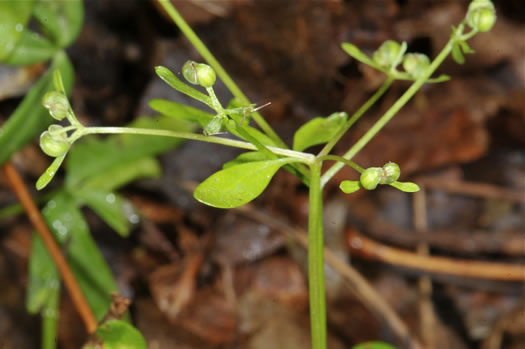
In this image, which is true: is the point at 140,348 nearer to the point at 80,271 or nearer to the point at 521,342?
the point at 80,271

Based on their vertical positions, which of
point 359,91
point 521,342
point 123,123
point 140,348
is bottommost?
point 140,348

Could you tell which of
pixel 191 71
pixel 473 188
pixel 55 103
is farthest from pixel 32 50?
pixel 473 188

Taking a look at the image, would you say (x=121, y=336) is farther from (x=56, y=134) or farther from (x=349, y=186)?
(x=349, y=186)

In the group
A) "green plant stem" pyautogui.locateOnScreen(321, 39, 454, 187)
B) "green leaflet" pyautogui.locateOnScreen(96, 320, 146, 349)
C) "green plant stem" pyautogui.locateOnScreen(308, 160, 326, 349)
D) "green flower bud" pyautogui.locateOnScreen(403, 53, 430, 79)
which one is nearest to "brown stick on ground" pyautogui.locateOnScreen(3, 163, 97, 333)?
"green leaflet" pyautogui.locateOnScreen(96, 320, 146, 349)

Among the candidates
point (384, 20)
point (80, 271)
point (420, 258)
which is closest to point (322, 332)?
point (80, 271)

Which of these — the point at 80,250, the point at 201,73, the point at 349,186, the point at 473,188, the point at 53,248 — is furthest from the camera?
the point at 473,188

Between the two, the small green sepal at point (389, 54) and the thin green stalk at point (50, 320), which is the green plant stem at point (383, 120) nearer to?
the small green sepal at point (389, 54)

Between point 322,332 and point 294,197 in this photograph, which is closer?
point 322,332
